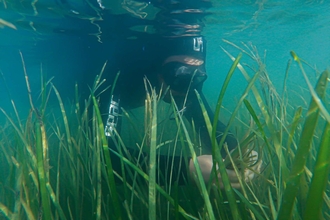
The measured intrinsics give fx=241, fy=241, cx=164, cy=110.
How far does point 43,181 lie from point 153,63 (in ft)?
15.2

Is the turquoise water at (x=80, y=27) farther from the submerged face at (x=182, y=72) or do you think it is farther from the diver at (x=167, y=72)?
the submerged face at (x=182, y=72)

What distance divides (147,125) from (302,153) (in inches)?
59.7

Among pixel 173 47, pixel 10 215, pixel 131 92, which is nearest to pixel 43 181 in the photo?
pixel 10 215

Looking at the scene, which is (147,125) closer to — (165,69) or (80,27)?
(165,69)

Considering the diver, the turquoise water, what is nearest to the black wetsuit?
the diver

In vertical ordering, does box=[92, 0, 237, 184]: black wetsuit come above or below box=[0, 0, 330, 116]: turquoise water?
below

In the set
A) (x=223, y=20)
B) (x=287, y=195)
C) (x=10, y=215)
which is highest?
(x=223, y=20)

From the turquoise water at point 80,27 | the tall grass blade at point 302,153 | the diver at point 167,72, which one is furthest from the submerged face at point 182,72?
the tall grass blade at point 302,153

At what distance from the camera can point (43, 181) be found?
4.38 feet

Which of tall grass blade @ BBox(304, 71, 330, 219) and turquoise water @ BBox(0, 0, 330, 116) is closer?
tall grass blade @ BBox(304, 71, 330, 219)

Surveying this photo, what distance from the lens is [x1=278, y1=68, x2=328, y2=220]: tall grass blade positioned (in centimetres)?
71

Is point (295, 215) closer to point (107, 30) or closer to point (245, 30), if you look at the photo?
point (107, 30)

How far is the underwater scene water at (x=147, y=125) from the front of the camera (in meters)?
1.34

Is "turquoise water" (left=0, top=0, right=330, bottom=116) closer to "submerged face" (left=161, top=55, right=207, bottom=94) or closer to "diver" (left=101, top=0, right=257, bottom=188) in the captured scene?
"diver" (left=101, top=0, right=257, bottom=188)
